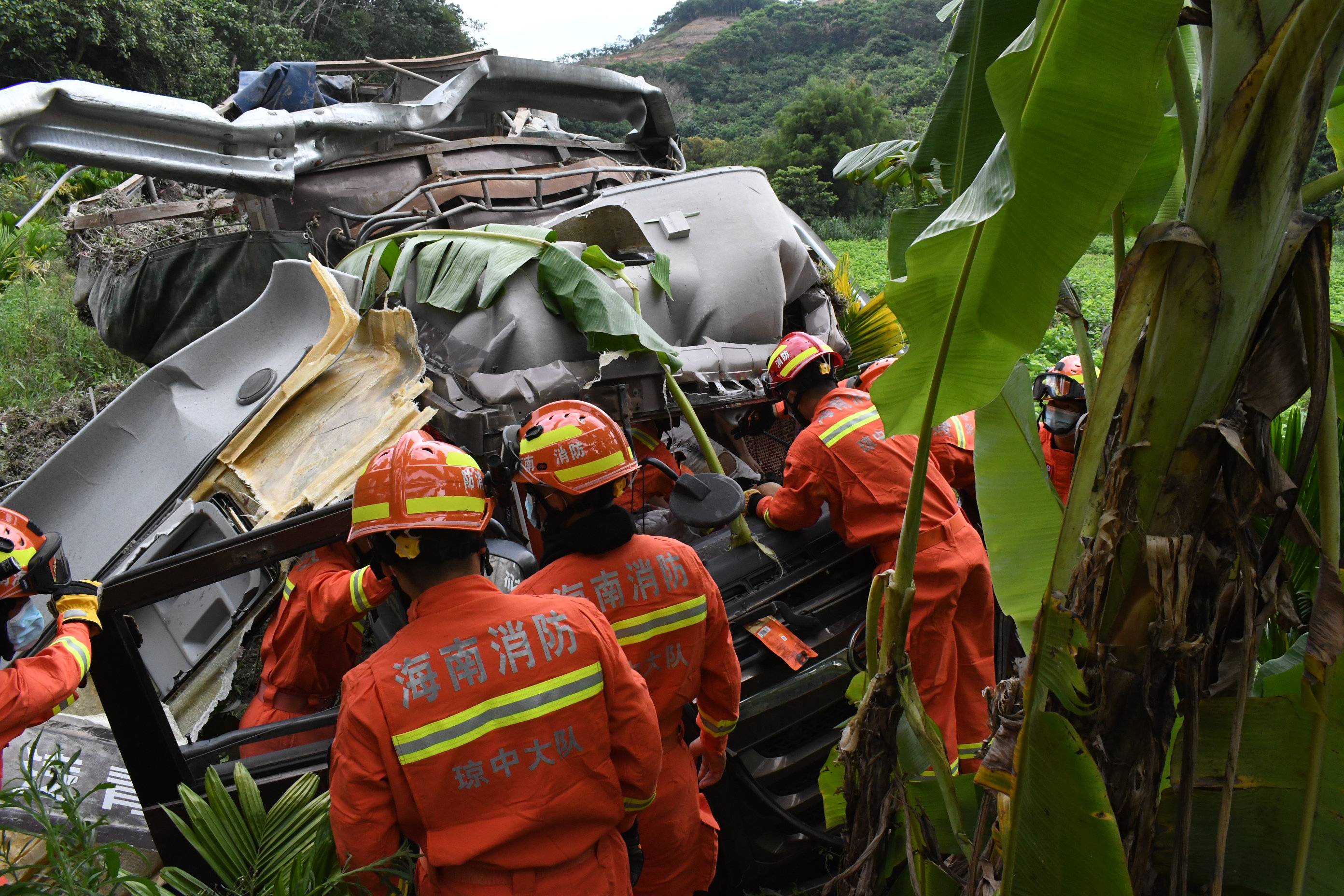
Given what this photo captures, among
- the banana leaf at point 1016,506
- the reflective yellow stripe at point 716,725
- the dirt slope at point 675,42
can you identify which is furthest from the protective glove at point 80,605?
the dirt slope at point 675,42

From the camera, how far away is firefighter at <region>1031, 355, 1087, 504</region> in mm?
4160

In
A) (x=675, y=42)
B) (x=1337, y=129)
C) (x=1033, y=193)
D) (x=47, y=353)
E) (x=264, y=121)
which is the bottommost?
(x=675, y=42)

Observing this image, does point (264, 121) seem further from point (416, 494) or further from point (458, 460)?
point (416, 494)

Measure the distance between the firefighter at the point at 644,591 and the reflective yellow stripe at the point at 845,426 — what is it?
1018 mm

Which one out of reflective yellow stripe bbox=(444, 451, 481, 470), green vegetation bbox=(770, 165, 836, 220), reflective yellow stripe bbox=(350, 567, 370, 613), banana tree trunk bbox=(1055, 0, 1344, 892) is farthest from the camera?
green vegetation bbox=(770, 165, 836, 220)

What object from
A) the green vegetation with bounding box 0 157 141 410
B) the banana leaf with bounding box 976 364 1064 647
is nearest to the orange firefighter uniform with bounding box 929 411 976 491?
the banana leaf with bounding box 976 364 1064 647

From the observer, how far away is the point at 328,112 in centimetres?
607

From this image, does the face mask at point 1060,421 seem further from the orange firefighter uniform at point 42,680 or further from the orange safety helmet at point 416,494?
the orange firefighter uniform at point 42,680

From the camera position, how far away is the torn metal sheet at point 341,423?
353 centimetres

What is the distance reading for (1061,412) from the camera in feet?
13.9

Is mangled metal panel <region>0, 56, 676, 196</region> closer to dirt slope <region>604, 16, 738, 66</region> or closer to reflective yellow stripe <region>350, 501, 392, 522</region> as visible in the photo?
reflective yellow stripe <region>350, 501, 392, 522</region>

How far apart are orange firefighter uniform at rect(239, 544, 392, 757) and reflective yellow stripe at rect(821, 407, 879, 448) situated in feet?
5.78

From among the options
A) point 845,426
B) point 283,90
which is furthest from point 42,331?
point 845,426

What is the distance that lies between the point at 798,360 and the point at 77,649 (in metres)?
2.78
